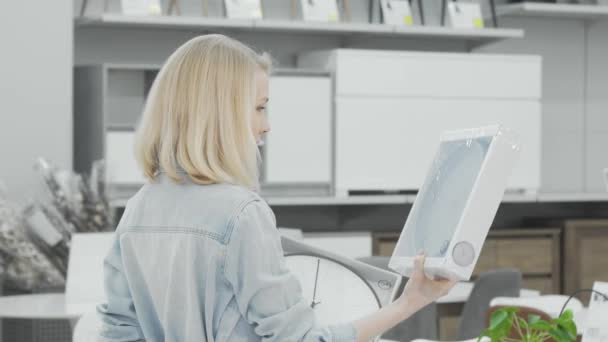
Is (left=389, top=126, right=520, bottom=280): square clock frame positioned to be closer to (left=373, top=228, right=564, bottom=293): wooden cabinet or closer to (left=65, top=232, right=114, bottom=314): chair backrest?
(left=65, top=232, right=114, bottom=314): chair backrest

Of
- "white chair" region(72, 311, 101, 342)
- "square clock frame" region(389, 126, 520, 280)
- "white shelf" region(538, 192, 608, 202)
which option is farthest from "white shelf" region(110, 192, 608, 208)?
"square clock frame" region(389, 126, 520, 280)

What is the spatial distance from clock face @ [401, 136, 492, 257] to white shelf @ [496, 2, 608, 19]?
533cm

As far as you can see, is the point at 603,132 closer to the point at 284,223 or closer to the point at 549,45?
the point at 549,45

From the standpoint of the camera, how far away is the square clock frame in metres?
1.63

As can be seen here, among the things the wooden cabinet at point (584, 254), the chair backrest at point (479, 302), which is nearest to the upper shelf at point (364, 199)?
the wooden cabinet at point (584, 254)

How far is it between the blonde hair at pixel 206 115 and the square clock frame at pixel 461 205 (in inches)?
11.2

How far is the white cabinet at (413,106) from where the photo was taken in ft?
21.3

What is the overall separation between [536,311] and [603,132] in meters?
4.90

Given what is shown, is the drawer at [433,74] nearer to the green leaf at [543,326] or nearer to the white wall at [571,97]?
the white wall at [571,97]

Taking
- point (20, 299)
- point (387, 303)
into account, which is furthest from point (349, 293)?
point (20, 299)

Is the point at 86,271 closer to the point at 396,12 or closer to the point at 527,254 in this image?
the point at 396,12

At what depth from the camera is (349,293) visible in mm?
2004

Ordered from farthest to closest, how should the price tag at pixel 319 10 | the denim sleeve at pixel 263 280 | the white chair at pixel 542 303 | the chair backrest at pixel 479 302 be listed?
the price tag at pixel 319 10
the chair backrest at pixel 479 302
the white chair at pixel 542 303
the denim sleeve at pixel 263 280

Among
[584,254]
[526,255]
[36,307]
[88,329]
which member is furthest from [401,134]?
[88,329]
